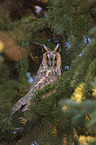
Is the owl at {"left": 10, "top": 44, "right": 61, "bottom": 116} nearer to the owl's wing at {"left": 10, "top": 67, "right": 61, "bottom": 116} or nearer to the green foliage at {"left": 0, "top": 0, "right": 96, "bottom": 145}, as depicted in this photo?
the owl's wing at {"left": 10, "top": 67, "right": 61, "bottom": 116}

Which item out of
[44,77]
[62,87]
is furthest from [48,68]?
[62,87]

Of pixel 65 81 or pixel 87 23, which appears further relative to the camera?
pixel 87 23

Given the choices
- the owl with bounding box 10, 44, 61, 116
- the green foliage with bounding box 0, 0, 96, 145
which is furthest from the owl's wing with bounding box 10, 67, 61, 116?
the green foliage with bounding box 0, 0, 96, 145

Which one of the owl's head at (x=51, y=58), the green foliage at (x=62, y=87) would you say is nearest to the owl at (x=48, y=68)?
the owl's head at (x=51, y=58)

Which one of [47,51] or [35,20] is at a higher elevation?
[35,20]

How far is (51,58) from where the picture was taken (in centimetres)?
279

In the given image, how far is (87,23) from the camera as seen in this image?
1.98 metres

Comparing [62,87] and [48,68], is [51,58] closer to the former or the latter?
[48,68]

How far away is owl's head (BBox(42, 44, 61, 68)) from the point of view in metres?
2.60

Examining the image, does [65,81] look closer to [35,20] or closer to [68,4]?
[68,4]

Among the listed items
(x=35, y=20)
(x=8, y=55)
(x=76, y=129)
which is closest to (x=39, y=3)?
(x=35, y=20)

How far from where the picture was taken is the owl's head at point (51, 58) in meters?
2.60

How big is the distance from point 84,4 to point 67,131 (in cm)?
136

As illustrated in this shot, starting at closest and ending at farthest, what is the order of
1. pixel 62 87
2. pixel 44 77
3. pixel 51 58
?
pixel 62 87 < pixel 44 77 < pixel 51 58
